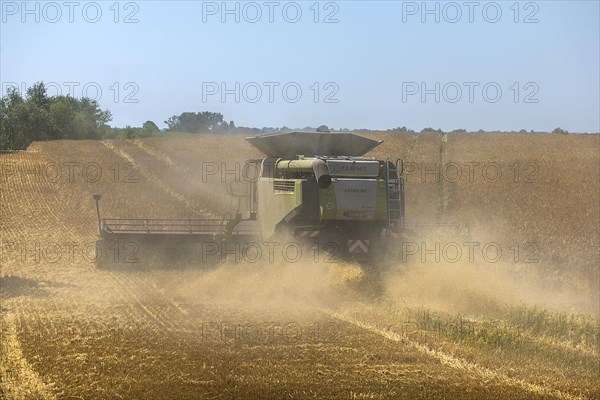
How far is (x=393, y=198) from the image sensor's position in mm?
13711

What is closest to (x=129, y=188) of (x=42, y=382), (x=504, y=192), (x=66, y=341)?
(x=504, y=192)

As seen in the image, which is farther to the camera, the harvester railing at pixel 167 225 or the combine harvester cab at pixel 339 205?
the harvester railing at pixel 167 225

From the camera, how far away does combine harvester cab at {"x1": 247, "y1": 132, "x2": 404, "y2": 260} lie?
1323 centimetres

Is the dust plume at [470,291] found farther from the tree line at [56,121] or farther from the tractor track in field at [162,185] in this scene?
the tree line at [56,121]

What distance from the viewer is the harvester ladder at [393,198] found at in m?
13.6

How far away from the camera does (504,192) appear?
28.9 metres

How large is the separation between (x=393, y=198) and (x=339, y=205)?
1.22 m

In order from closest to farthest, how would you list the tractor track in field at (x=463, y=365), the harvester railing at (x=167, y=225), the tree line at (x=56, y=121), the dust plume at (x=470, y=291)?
the tractor track in field at (x=463, y=365) → the dust plume at (x=470, y=291) → the harvester railing at (x=167, y=225) → the tree line at (x=56, y=121)

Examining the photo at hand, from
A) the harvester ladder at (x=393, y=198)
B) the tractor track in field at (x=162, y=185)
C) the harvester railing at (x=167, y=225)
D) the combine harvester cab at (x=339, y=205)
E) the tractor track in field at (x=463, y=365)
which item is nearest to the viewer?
the tractor track in field at (x=463, y=365)

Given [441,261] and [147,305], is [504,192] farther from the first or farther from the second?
[147,305]

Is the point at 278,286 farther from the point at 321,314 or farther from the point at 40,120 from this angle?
the point at 40,120

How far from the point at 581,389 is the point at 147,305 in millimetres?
7862

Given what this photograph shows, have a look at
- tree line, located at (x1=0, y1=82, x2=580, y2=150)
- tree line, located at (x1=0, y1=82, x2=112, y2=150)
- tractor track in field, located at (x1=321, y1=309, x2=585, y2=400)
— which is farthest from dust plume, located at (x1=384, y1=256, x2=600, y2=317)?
tree line, located at (x1=0, y1=82, x2=112, y2=150)

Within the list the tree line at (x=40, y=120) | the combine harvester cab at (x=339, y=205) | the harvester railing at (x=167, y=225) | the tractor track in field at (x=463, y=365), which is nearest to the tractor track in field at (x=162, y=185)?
the harvester railing at (x=167, y=225)
